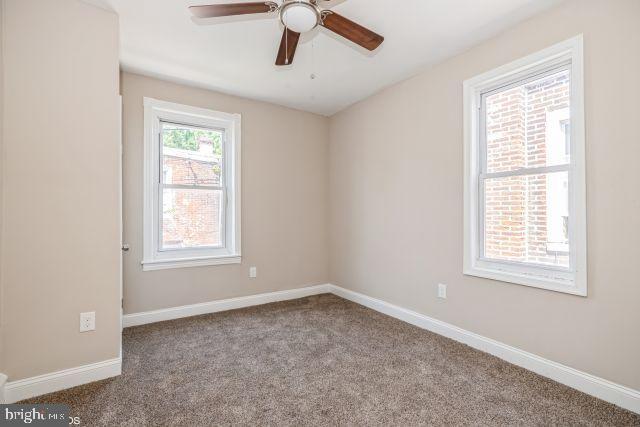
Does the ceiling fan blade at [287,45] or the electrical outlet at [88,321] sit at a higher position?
the ceiling fan blade at [287,45]

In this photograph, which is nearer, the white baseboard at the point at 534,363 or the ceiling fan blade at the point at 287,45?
the white baseboard at the point at 534,363

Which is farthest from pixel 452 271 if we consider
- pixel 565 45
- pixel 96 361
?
pixel 96 361

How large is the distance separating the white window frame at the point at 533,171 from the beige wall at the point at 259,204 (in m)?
2.13

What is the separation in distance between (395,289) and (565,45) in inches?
96.8

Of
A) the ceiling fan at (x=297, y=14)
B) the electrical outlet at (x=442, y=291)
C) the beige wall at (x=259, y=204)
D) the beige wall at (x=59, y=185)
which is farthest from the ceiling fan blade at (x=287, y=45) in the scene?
the electrical outlet at (x=442, y=291)

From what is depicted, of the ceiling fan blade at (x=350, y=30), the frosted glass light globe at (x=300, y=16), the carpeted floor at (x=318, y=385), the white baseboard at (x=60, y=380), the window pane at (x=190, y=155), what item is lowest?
the carpeted floor at (x=318, y=385)

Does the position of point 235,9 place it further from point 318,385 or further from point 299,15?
point 318,385

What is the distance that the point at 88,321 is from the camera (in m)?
2.10

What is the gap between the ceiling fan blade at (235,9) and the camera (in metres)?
1.68

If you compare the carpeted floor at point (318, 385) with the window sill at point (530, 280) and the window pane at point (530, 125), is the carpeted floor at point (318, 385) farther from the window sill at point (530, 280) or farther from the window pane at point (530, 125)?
the window pane at point (530, 125)

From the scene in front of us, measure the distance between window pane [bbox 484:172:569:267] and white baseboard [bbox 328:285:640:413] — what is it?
0.67 meters

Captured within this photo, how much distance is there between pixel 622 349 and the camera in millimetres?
1839

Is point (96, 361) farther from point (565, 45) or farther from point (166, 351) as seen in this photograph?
point (565, 45)

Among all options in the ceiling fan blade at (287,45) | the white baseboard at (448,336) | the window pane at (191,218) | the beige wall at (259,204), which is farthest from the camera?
the window pane at (191,218)
